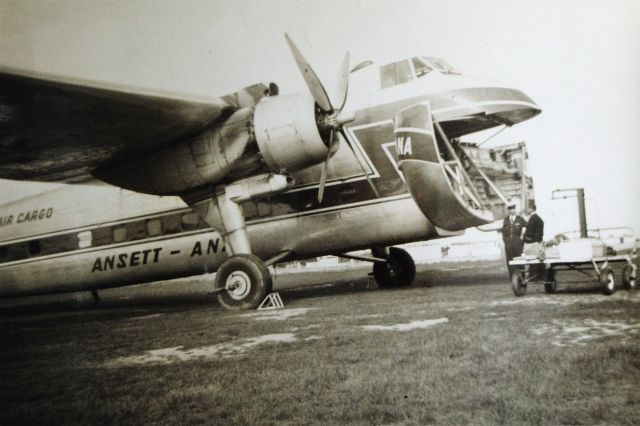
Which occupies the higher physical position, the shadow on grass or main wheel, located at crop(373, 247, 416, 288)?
main wheel, located at crop(373, 247, 416, 288)

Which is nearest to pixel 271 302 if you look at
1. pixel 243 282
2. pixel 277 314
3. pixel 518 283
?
pixel 243 282

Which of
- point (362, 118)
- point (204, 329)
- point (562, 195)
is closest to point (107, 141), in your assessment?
point (204, 329)

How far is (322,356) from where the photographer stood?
3.93 metres

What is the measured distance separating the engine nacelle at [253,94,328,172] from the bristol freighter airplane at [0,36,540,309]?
0.02 metres

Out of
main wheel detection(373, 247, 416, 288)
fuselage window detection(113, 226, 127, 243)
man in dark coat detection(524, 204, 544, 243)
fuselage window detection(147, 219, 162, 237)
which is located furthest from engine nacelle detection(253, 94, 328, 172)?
fuselage window detection(113, 226, 127, 243)

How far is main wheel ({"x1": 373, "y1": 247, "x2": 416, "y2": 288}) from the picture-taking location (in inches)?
390

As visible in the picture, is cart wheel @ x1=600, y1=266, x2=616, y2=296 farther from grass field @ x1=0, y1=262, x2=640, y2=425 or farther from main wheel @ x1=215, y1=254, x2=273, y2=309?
main wheel @ x1=215, y1=254, x2=273, y2=309

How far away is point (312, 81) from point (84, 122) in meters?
2.88

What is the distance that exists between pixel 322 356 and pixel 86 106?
4.16 metres

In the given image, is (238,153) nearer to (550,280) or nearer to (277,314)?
(277,314)

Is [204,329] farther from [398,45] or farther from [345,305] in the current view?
[398,45]

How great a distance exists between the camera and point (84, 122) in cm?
638

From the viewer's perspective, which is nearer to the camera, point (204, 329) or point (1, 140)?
point (204, 329)

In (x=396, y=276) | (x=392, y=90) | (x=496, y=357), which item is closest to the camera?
(x=496, y=357)
